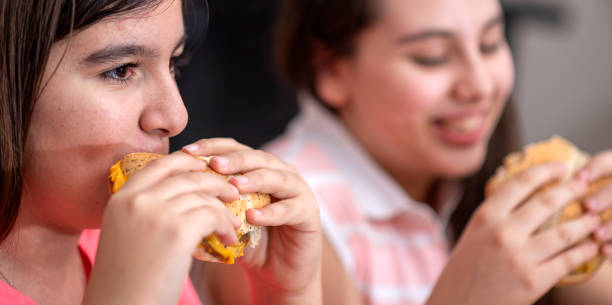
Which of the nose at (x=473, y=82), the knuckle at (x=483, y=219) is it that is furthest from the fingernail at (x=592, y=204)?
the nose at (x=473, y=82)

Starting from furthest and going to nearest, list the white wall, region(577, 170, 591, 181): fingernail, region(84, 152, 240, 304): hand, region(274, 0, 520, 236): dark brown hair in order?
the white wall, region(274, 0, 520, 236): dark brown hair, region(577, 170, 591, 181): fingernail, region(84, 152, 240, 304): hand

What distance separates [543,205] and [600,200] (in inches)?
4.1

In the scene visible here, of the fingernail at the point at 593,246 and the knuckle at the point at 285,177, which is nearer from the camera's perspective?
the knuckle at the point at 285,177

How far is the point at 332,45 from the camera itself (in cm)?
132

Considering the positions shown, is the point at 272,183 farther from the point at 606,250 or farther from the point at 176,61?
the point at 606,250

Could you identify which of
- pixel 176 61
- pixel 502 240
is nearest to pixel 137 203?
pixel 176 61

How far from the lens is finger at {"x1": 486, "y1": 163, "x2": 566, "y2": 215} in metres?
0.85

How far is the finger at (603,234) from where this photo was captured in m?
0.88

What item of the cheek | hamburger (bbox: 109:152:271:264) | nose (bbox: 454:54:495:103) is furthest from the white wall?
hamburger (bbox: 109:152:271:264)

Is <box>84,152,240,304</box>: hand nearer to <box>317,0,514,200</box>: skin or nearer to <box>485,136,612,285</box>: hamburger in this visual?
<box>485,136,612,285</box>: hamburger

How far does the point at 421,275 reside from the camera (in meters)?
1.26

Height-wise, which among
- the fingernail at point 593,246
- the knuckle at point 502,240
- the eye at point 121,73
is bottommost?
the fingernail at point 593,246

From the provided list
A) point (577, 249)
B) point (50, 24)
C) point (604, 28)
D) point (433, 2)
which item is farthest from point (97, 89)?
point (604, 28)

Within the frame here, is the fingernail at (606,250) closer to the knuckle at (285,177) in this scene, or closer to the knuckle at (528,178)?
the knuckle at (528,178)
